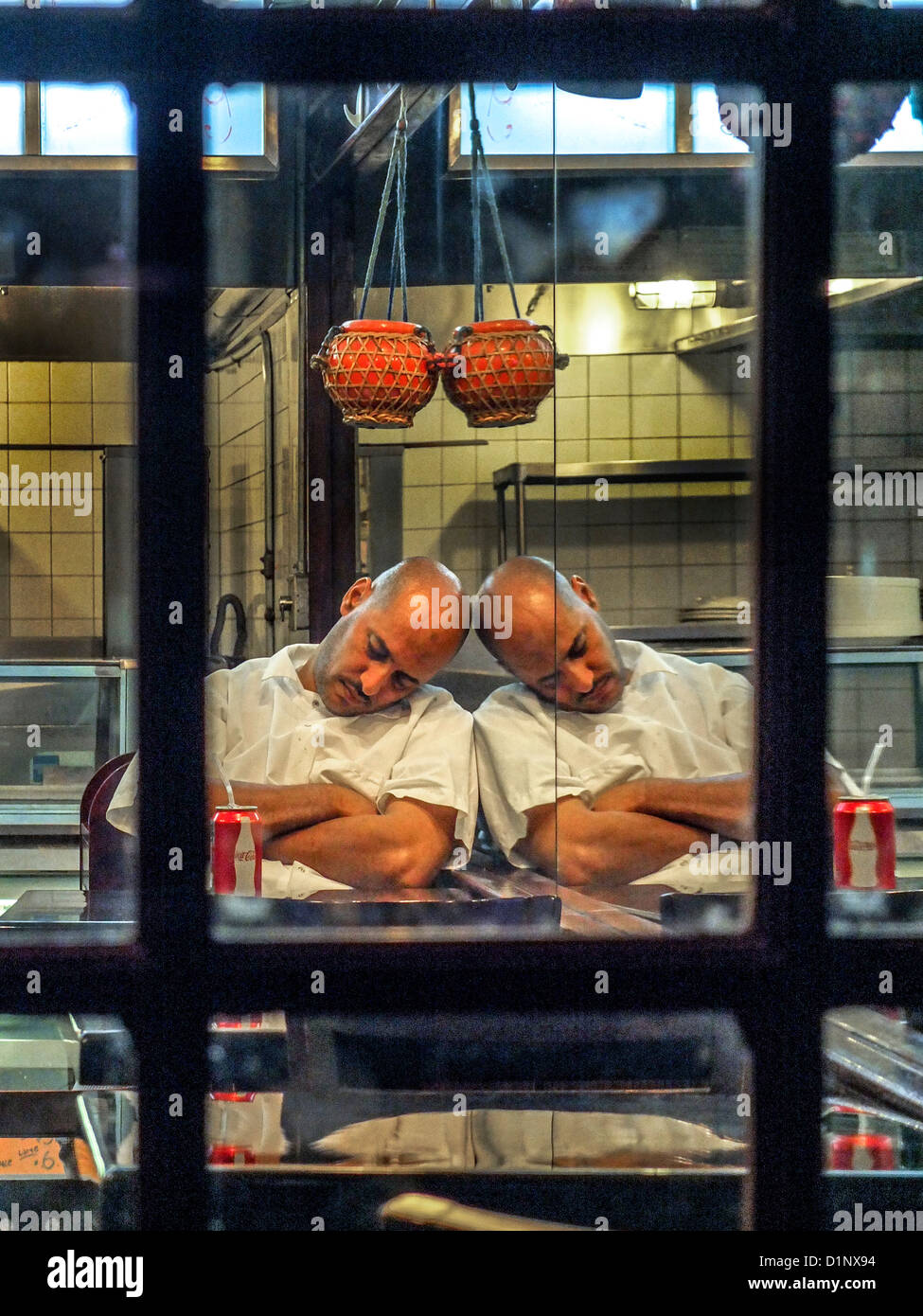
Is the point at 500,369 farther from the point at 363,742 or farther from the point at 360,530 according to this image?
the point at 363,742

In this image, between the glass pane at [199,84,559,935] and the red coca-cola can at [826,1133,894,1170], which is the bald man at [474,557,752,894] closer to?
Answer: the glass pane at [199,84,559,935]

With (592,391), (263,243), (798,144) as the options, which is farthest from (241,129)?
(798,144)

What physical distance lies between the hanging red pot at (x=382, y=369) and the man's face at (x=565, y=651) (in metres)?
0.33

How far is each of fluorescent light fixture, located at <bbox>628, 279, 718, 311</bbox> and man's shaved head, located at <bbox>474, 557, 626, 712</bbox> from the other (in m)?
0.42

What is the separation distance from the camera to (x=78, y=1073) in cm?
185

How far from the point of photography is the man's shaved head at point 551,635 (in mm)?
1960

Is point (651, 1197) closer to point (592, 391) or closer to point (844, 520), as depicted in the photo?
point (844, 520)

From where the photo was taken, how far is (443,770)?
196cm

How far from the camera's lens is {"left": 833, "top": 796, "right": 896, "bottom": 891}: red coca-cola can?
1.88 meters

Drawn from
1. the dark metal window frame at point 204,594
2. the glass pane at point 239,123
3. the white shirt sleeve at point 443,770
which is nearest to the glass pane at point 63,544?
the glass pane at point 239,123

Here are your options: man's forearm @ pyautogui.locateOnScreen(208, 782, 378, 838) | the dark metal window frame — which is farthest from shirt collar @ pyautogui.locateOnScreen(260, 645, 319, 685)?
the dark metal window frame

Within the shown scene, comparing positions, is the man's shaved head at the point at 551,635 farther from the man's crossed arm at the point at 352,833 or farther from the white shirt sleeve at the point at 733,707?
the man's crossed arm at the point at 352,833

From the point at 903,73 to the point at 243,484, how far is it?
3.31 ft

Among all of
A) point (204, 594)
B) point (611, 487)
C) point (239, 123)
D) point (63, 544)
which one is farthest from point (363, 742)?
point (239, 123)
